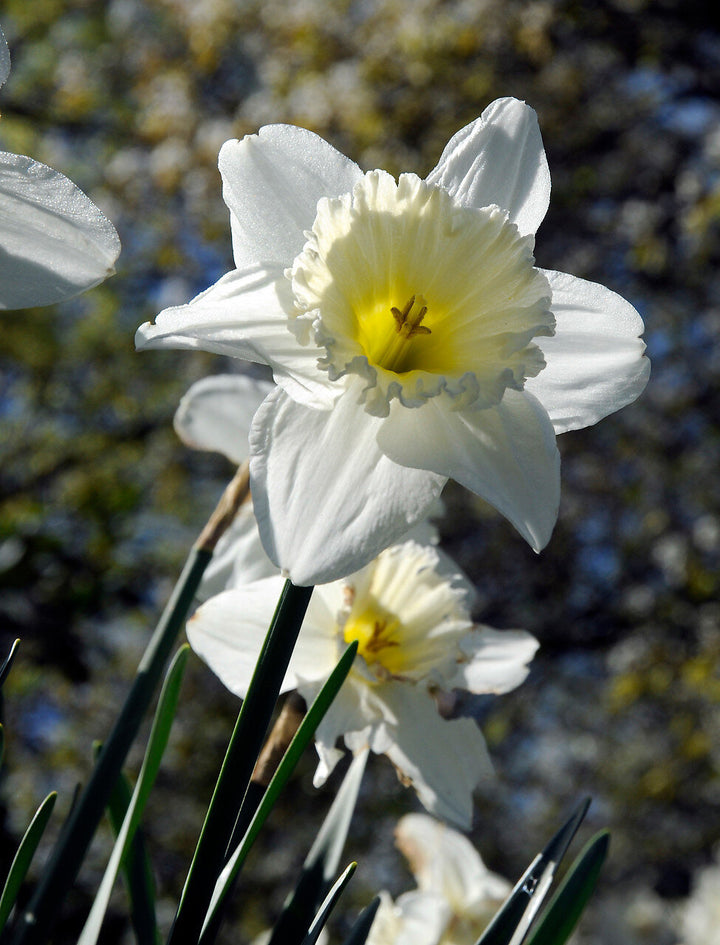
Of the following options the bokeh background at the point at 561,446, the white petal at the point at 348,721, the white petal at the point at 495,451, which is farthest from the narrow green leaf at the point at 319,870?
the bokeh background at the point at 561,446

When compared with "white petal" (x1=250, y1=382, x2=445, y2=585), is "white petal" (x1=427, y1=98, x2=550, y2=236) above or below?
above

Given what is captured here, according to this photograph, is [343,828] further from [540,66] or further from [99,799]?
[540,66]

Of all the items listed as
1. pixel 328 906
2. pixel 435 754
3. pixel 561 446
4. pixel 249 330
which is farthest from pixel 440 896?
pixel 561 446

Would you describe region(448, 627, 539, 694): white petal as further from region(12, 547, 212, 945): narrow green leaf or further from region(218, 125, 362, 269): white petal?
region(218, 125, 362, 269): white petal

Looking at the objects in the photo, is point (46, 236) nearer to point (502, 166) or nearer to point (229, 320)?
point (229, 320)

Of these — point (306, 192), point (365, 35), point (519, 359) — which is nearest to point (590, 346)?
point (519, 359)

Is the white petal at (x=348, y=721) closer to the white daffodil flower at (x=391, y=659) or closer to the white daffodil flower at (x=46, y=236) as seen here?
the white daffodil flower at (x=391, y=659)

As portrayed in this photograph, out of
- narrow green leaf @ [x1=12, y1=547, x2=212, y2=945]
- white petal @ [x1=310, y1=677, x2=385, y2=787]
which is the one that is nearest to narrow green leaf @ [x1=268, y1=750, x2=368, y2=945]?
white petal @ [x1=310, y1=677, x2=385, y2=787]
